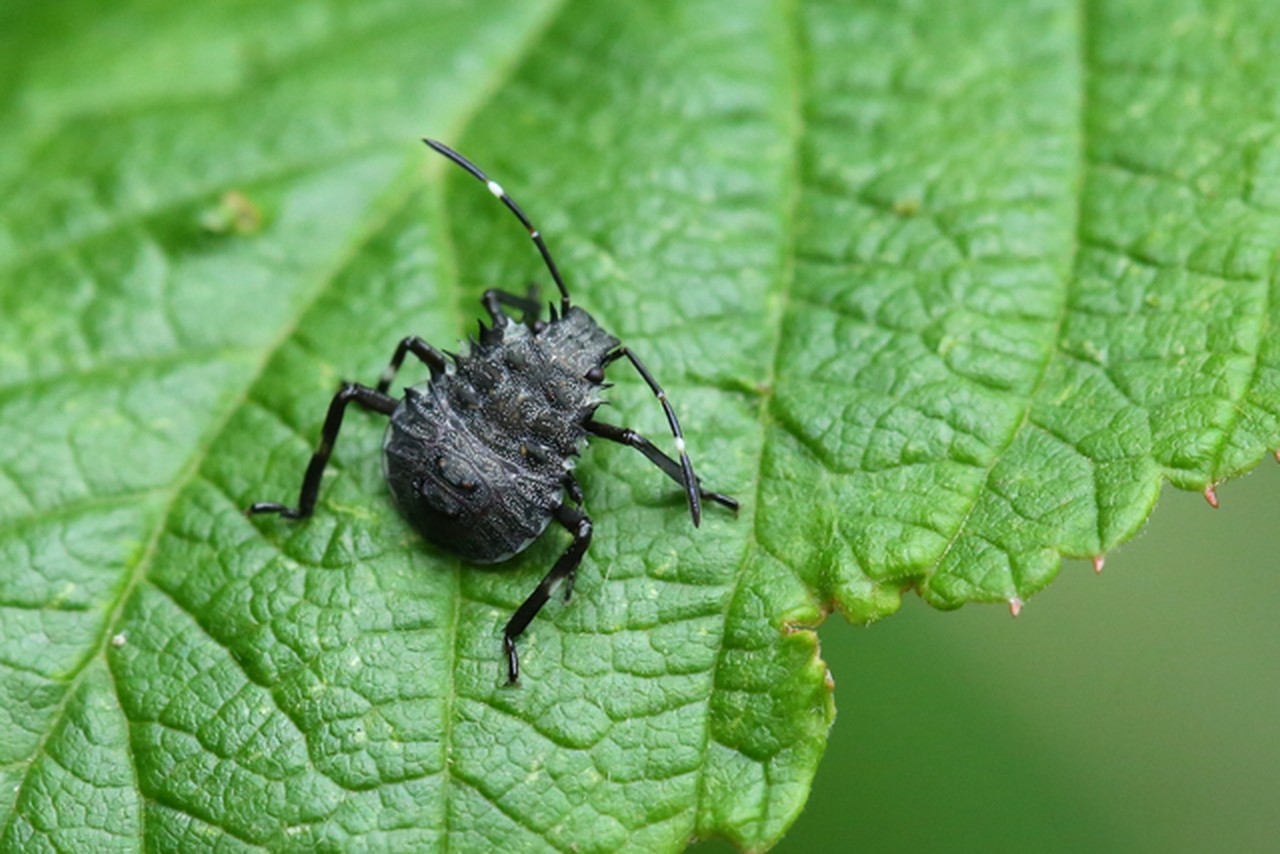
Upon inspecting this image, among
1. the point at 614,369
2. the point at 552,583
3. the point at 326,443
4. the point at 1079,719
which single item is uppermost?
the point at 614,369

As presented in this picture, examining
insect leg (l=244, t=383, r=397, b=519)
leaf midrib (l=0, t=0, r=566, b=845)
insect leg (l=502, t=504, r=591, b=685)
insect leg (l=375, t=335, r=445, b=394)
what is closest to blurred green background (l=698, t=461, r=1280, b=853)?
insect leg (l=502, t=504, r=591, b=685)

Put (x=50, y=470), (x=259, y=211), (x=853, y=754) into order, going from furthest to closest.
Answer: (x=853, y=754), (x=259, y=211), (x=50, y=470)

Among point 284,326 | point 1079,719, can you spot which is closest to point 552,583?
point 284,326

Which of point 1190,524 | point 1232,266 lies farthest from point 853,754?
point 1232,266

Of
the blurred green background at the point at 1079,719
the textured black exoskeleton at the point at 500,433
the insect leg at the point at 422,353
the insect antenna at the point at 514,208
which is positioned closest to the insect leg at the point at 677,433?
the textured black exoskeleton at the point at 500,433

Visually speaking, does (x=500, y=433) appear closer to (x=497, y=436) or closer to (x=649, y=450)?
(x=497, y=436)

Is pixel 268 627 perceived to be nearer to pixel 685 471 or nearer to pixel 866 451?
pixel 685 471

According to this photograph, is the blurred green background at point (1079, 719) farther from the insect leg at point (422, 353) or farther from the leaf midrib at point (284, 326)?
the leaf midrib at point (284, 326)
